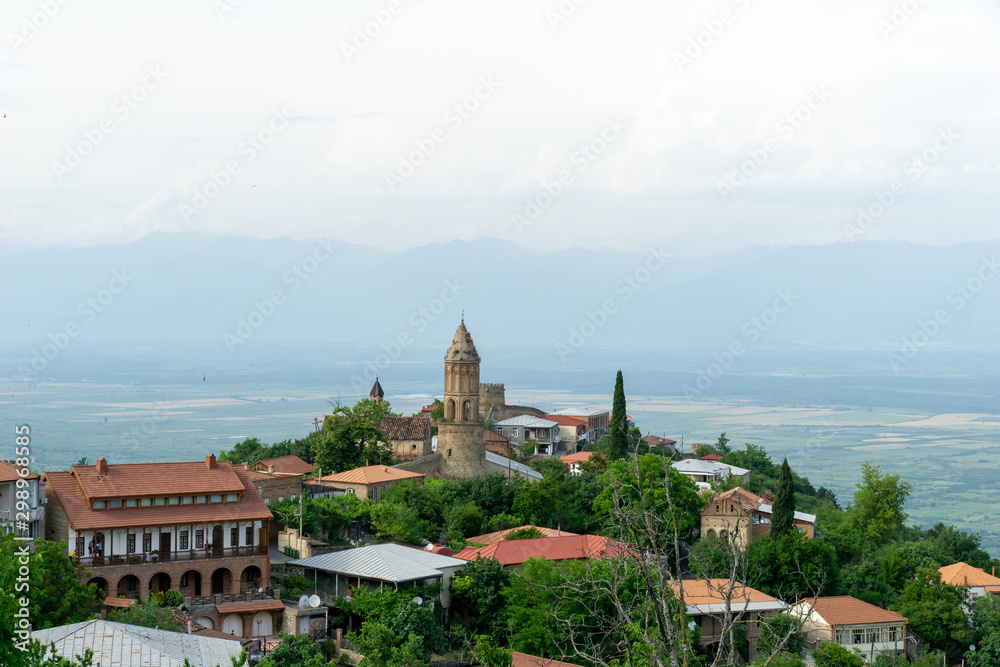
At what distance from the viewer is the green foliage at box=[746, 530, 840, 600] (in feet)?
133

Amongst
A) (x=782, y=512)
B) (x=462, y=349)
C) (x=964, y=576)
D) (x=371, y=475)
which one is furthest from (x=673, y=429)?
(x=371, y=475)

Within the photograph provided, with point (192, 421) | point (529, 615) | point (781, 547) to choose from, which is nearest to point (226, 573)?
point (529, 615)

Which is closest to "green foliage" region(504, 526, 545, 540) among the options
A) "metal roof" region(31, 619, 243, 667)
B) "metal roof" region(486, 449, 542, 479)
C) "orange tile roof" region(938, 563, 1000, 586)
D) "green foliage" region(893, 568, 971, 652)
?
"metal roof" region(486, 449, 542, 479)

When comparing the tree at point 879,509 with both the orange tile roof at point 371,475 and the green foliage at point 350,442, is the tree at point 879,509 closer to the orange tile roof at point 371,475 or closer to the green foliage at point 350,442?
the orange tile roof at point 371,475

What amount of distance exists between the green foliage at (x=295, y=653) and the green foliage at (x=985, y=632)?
24.8 meters

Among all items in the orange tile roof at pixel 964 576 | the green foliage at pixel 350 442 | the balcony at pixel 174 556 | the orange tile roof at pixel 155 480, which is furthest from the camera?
the green foliage at pixel 350 442

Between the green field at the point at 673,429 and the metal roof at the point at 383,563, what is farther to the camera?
the green field at the point at 673,429

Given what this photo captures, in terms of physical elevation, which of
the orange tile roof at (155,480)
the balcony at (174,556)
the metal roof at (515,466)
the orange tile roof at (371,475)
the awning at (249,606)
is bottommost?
the awning at (249,606)

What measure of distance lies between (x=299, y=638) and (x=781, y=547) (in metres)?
21.1

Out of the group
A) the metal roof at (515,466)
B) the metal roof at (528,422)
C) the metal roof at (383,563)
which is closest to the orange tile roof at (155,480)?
the metal roof at (383,563)

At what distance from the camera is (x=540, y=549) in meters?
38.2

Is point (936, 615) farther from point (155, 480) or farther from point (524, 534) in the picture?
point (155, 480)

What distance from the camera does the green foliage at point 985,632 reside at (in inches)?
1529

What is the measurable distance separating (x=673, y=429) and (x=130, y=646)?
119912mm
